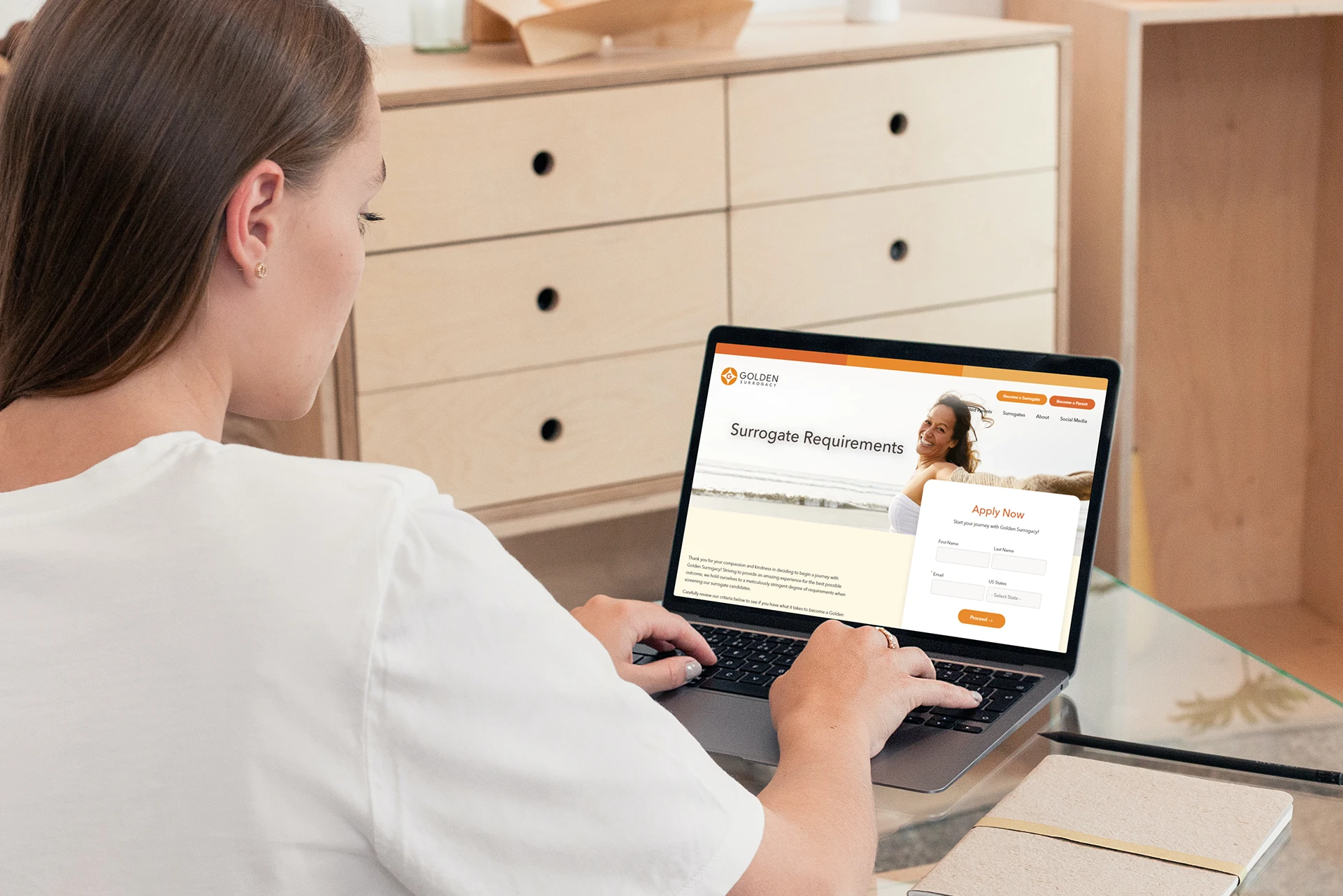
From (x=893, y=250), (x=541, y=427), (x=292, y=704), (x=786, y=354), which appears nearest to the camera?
(x=292, y=704)

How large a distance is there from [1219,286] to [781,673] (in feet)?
6.52

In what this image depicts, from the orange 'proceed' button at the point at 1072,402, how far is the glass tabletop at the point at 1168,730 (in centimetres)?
22

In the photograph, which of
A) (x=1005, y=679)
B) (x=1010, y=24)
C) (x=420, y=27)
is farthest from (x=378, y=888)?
(x=1010, y=24)

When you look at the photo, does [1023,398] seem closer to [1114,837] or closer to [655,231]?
[1114,837]

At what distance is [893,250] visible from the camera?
90.3 inches

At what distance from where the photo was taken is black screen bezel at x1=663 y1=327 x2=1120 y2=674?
3.70ft

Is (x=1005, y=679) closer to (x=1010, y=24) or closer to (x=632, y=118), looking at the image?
(x=632, y=118)

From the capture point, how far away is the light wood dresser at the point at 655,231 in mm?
2000

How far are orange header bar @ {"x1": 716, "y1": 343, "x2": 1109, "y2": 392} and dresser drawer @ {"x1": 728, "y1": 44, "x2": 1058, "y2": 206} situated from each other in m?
0.93

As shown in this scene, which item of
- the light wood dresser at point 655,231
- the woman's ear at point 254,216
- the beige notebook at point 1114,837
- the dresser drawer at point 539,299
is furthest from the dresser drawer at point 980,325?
the woman's ear at point 254,216

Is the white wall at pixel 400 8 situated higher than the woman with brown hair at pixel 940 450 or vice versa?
the white wall at pixel 400 8

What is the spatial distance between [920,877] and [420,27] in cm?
168

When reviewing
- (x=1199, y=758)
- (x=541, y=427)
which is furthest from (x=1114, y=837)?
(x=541, y=427)

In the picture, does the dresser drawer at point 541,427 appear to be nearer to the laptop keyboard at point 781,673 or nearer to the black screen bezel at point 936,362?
the black screen bezel at point 936,362
